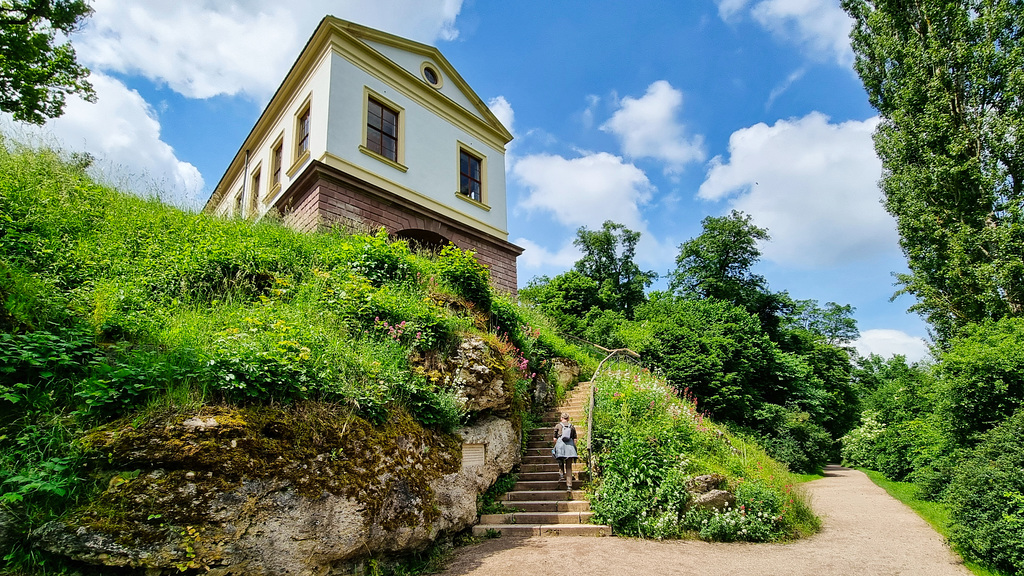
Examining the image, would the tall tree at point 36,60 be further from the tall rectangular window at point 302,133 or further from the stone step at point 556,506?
the stone step at point 556,506

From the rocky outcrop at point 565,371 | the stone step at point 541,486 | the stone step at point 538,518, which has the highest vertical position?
the rocky outcrop at point 565,371

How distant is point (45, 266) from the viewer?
253 inches

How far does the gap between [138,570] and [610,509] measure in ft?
20.9

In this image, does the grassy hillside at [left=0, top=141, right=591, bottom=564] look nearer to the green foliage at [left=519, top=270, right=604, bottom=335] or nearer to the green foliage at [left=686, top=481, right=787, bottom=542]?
the green foliage at [left=686, top=481, right=787, bottom=542]

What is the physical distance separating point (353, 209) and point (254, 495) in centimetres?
934

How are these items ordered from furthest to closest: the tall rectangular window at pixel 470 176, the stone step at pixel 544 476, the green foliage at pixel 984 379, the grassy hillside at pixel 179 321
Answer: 1. the tall rectangular window at pixel 470 176
2. the green foliage at pixel 984 379
3. the stone step at pixel 544 476
4. the grassy hillside at pixel 179 321

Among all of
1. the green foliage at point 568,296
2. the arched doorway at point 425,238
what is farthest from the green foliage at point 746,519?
the green foliage at point 568,296

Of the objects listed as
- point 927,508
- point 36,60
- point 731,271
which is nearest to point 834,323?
point 731,271

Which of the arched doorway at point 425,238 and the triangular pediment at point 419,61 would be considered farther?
the arched doorway at point 425,238

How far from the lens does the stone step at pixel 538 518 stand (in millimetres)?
8021

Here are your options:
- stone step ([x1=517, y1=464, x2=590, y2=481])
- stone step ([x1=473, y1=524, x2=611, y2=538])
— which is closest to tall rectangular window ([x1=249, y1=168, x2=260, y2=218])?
stone step ([x1=517, y1=464, x2=590, y2=481])

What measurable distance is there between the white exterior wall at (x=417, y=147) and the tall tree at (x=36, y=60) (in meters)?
7.27

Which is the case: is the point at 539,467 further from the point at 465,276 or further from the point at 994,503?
the point at 994,503

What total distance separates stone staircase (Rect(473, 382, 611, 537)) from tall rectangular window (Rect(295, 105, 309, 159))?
10.5 m
